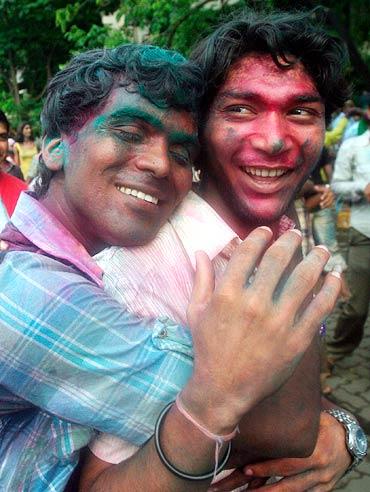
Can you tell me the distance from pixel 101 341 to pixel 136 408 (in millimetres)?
174

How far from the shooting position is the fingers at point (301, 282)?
110 centimetres

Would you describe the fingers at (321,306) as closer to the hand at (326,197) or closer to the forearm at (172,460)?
the forearm at (172,460)

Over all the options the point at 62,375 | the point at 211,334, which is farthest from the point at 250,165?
the point at 62,375

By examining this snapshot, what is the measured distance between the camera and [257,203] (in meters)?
1.78

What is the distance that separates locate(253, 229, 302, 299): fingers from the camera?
108 cm

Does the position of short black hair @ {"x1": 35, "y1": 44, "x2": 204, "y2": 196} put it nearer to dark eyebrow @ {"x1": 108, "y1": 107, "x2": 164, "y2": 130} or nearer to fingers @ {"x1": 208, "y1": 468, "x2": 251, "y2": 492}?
dark eyebrow @ {"x1": 108, "y1": 107, "x2": 164, "y2": 130}

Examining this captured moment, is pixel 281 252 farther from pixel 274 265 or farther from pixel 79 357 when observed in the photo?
pixel 79 357

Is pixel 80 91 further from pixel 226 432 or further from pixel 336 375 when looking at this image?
pixel 336 375

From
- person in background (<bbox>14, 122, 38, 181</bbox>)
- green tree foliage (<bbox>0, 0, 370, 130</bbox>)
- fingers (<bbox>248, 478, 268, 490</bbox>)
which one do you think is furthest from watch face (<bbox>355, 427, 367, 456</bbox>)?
person in background (<bbox>14, 122, 38, 181</bbox>)

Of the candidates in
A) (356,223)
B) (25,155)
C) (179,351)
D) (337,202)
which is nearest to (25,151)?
(25,155)

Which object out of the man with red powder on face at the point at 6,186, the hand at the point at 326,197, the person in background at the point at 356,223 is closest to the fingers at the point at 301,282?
the man with red powder on face at the point at 6,186

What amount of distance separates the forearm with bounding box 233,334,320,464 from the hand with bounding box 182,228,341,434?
24cm

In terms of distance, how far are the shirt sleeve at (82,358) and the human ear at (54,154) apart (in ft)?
1.57

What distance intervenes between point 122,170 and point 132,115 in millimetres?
155
